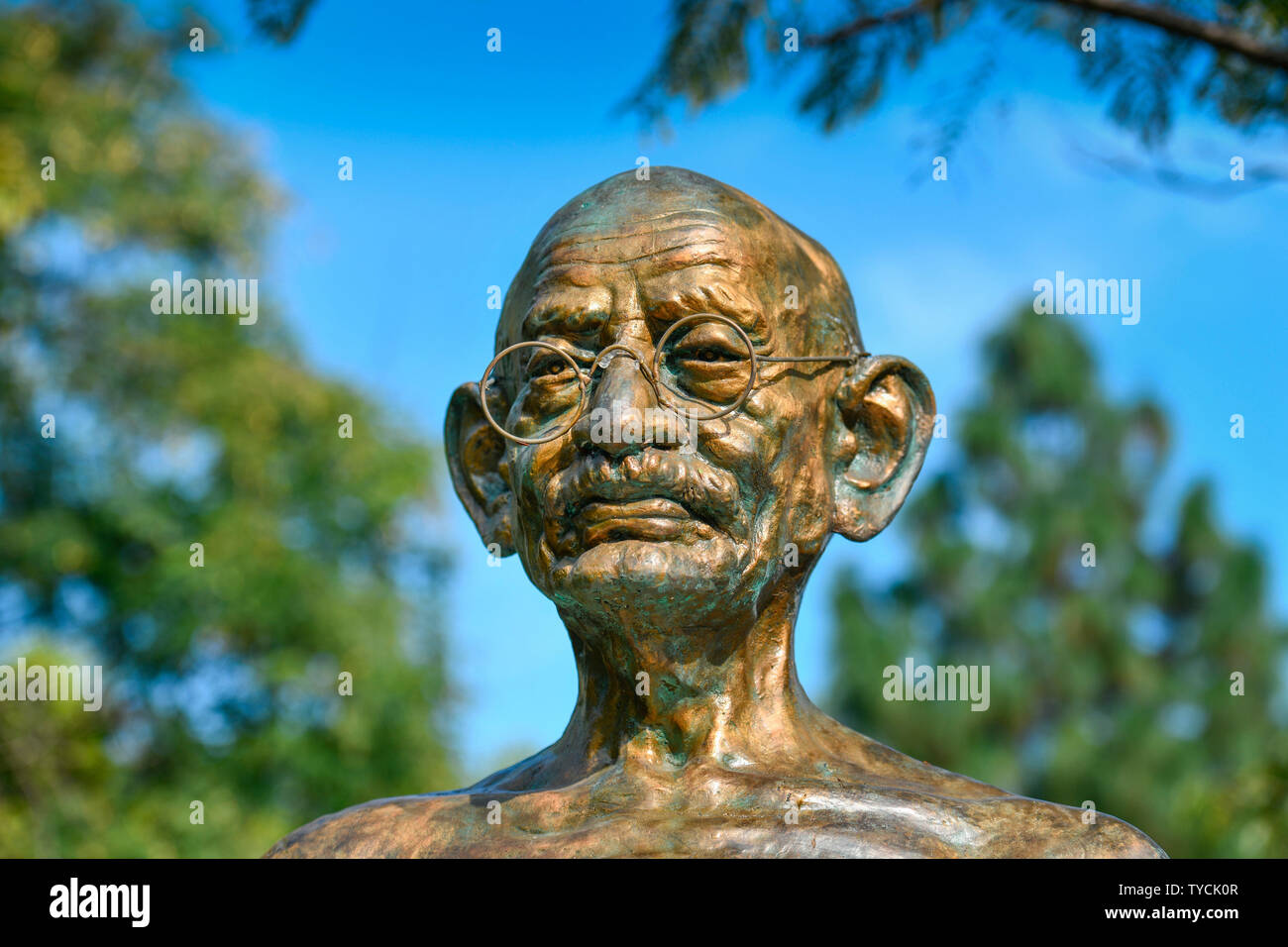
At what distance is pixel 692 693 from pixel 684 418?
2.14ft

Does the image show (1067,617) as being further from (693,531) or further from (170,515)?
(693,531)

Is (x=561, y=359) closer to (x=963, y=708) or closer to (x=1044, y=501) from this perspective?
(x=963, y=708)

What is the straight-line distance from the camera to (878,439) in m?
4.18

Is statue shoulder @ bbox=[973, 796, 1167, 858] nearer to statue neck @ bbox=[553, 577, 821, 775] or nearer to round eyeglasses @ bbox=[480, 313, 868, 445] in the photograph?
statue neck @ bbox=[553, 577, 821, 775]

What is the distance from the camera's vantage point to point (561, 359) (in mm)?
3924

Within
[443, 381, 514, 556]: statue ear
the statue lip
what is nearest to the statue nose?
the statue lip

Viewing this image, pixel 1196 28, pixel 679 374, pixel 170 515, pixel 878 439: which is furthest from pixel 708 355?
pixel 170 515

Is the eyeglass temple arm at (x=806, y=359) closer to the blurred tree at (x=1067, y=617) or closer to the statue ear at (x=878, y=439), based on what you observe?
the statue ear at (x=878, y=439)

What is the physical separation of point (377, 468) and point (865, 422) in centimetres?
1094

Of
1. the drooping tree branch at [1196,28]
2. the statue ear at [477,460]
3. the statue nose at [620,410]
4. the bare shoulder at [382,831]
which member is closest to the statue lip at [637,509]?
the statue nose at [620,410]

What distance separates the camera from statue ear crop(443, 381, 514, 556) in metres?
4.27

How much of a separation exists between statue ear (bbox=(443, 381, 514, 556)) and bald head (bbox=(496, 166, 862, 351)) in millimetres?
243

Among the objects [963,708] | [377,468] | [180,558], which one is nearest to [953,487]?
[963,708]
